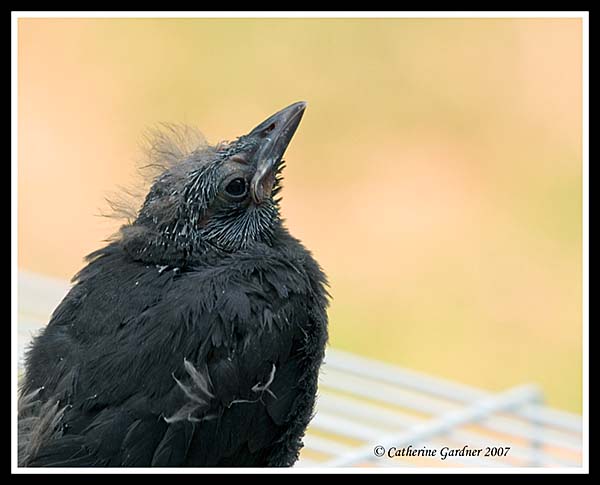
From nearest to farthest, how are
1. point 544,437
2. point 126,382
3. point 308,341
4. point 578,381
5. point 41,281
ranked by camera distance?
point 126,382 → point 308,341 → point 544,437 → point 41,281 → point 578,381

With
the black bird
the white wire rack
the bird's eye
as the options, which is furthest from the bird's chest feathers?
the white wire rack

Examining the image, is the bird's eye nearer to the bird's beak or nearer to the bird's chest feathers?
the bird's beak

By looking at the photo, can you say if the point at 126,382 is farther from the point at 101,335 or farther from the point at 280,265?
the point at 280,265

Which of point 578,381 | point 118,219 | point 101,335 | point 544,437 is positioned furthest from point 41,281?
point 578,381

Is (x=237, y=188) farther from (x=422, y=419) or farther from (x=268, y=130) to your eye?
(x=422, y=419)

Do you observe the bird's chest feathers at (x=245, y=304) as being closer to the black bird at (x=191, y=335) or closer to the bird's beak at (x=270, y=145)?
the black bird at (x=191, y=335)
